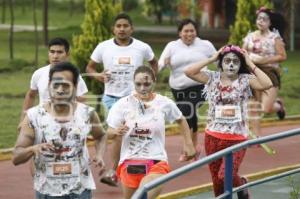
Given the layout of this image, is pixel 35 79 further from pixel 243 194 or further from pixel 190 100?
pixel 190 100

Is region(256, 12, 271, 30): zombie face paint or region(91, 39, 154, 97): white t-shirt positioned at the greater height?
region(256, 12, 271, 30): zombie face paint

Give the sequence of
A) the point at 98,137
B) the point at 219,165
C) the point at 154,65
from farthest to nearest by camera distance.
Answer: the point at 154,65
the point at 219,165
the point at 98,137

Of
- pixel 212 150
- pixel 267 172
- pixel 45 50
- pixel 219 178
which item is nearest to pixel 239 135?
pixel 212 150

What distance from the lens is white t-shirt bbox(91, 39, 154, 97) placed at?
41.0 ft

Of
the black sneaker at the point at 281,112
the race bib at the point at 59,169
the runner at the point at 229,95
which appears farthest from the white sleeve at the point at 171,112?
the black sneaker at the point at 281,112

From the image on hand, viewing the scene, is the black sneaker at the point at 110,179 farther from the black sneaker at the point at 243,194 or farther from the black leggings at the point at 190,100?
the black sneaker at the point at 243,194

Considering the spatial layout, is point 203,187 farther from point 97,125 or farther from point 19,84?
point 19,84

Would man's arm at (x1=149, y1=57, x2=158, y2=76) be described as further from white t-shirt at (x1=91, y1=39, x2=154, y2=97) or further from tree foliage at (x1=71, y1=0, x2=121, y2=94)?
tree foliage at (x1=71, y1=0, x2=121, y2=94)

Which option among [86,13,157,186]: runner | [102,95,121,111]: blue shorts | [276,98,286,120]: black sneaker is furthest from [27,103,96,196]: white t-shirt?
[276,98,286,120]: black sneaker

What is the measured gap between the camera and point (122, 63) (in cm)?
1248

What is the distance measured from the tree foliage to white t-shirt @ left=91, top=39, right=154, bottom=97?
5.50m

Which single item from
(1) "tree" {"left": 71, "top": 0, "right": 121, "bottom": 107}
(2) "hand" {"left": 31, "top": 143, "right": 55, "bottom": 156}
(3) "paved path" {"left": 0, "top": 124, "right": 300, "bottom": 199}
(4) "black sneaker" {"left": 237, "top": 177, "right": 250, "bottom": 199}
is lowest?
(3) "paved path" {"left": 0, "top": 124, "right": 300, "bottom": 199}

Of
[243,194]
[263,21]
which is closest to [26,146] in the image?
[243,194]

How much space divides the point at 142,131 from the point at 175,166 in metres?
4.38
